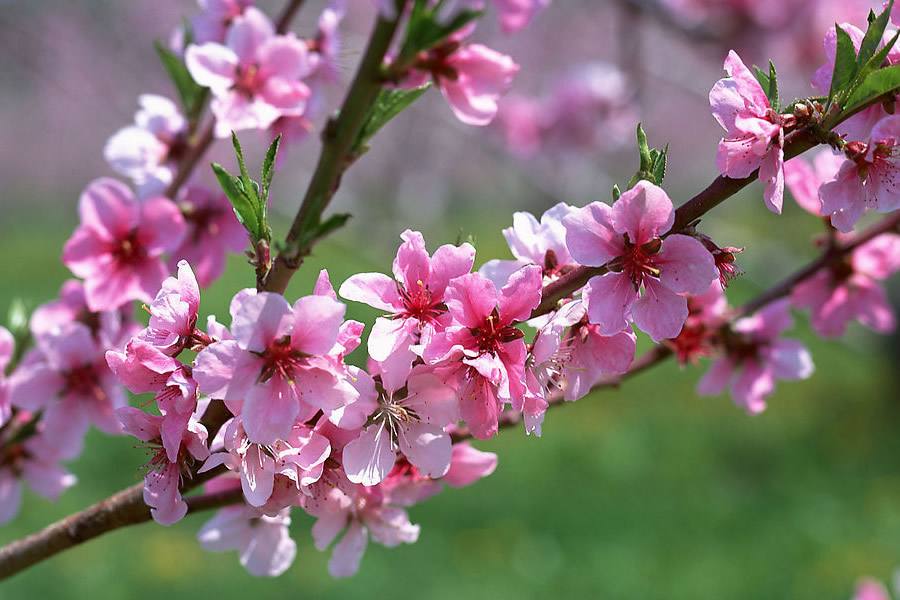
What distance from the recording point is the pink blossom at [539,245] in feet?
2.54

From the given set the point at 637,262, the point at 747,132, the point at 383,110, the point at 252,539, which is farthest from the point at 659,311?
the point at 252,539

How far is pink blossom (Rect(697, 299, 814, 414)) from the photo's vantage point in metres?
1.11

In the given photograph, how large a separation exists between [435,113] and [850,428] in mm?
2804

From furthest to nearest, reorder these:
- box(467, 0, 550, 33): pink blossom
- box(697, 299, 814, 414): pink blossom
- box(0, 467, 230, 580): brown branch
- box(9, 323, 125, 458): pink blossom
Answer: box(697, 299, 814, 414): pink blossom, box(9, 323, 125, 458): pink blossom, box(467, 0, 550, 33): pink blossom, box(0, 467, 230, 580): brown branch

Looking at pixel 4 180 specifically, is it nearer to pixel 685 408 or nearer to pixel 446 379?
pixel 685 408

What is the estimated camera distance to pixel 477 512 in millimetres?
3811

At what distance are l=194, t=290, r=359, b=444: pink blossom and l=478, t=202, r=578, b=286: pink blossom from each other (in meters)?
0.19

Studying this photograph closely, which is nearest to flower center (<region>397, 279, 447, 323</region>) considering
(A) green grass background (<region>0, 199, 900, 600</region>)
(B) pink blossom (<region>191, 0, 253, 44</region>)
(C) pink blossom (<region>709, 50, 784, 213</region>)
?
(C) pink blossom (<region>709, 50, 784, 213</region>)

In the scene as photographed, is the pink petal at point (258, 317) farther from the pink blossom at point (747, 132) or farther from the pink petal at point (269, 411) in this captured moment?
the pink blossom at point (747, 132)

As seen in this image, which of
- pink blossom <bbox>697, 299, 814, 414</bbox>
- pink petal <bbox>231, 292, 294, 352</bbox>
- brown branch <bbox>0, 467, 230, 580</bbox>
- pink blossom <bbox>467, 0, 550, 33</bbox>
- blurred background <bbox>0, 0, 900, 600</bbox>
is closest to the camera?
pink petal <bbox>231, 292, 294, 352</bbox>

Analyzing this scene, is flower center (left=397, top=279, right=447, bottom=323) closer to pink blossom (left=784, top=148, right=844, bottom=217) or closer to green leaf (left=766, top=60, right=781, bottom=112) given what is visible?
green leaf (left=766, top=60, right=781, bottom=112)

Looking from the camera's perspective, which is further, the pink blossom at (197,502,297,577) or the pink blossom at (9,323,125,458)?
the pink blossom at (9,323,125,458)

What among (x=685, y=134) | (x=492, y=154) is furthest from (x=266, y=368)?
(x=685, y=134)

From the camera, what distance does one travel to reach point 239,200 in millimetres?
666
